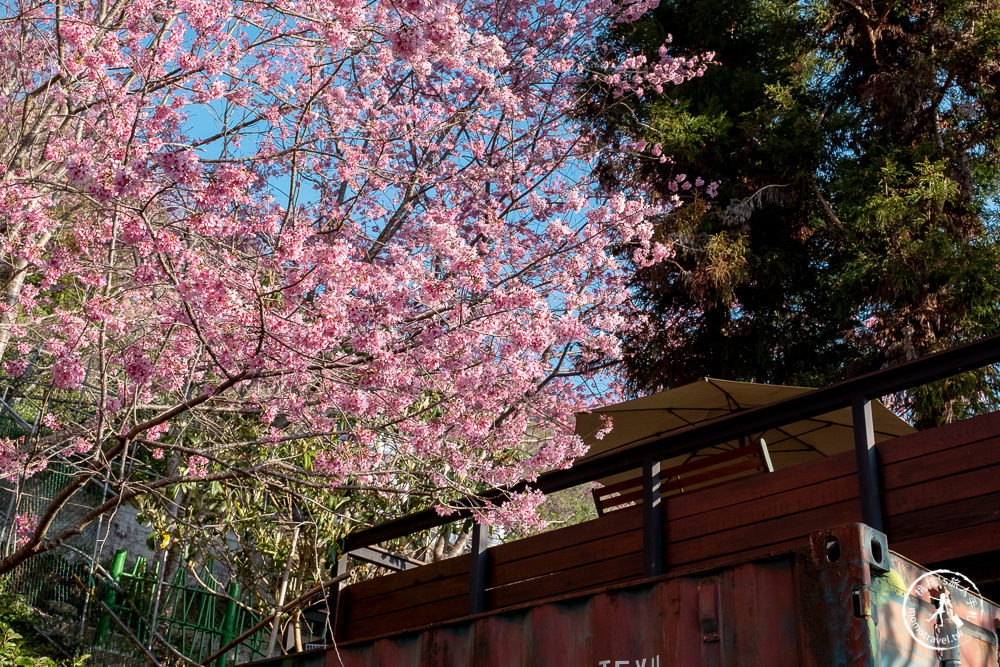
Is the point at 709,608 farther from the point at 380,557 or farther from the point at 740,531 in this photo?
the point at 380,557

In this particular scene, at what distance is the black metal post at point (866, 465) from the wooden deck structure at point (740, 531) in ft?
0.09

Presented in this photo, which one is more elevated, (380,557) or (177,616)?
(177,616)

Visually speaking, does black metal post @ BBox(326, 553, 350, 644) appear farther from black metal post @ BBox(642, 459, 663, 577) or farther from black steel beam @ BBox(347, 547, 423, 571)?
black metal post @ BBox(642, 459, 663, 577)

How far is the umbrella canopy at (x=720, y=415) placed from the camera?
714 cm

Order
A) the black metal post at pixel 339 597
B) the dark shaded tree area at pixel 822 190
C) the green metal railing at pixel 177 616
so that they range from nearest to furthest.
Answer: the black metal post at pixel 339 597 < the dark shaded tree area at pixel 822 190 < the green metal railing at pixel 177 616

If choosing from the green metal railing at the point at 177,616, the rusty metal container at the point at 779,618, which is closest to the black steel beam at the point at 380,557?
the rusty metal container at the point at 779,618

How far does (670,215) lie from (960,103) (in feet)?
13.8

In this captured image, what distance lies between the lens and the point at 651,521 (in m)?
5.77

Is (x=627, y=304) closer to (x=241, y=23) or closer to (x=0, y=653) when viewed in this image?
(x=241, y=23)

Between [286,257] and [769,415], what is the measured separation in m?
3.17

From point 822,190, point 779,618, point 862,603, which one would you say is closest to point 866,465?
point 779,618

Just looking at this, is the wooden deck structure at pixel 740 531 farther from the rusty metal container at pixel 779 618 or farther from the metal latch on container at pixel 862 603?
the metal latch on container at pixel 862 603

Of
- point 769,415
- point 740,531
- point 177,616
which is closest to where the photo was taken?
point 769,415

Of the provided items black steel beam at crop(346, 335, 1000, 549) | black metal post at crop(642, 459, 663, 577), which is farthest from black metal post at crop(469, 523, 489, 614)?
black metal post at crop(642, 459, 663, 577)
